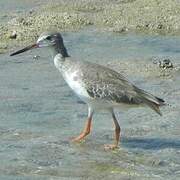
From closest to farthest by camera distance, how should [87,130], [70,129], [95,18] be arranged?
[87,130], [70,129], [95,18]

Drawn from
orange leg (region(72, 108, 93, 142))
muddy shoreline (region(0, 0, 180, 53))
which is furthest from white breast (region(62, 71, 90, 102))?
muddy shoreline (region(0, 0, 180, 53))

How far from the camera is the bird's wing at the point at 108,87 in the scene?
974 cm

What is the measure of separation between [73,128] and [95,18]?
611 cm

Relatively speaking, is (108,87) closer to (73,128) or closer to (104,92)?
(104,92)

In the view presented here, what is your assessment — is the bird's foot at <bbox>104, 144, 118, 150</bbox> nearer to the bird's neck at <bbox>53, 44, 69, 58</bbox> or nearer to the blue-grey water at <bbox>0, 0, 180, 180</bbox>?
the blue-grey water at <bbox>0, 0, 180, 180</bbox>

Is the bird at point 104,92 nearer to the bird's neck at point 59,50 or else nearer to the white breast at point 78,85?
the white breast at point 78,85

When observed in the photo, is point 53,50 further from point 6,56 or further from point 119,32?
point 119,32

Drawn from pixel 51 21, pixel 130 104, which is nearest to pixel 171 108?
pixel 130 104

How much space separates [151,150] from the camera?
9633 millimetres

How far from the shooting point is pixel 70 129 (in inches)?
410

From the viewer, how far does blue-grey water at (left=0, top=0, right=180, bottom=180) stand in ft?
29.2

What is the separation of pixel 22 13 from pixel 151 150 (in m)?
7.44

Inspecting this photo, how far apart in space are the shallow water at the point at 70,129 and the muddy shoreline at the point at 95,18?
4.15 ft

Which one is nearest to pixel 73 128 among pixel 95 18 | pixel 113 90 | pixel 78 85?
pixel 78 85
